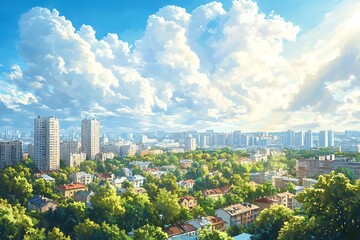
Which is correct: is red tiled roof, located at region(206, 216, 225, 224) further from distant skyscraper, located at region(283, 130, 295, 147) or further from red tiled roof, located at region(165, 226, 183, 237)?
distant skyscraper, located at region(283, 130, 295, 147)

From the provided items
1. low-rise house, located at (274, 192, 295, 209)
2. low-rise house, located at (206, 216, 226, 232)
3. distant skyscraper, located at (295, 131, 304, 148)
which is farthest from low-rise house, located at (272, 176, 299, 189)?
distant skyscraper, located at (295, 131, 304, 148)

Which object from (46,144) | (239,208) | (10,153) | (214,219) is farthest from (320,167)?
(10,153)

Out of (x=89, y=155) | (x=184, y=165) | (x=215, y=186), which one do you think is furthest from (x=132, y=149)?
(x=215, y=186)

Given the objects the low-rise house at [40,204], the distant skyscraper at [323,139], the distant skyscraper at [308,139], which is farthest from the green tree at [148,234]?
the distant skyscraper at [323,139]

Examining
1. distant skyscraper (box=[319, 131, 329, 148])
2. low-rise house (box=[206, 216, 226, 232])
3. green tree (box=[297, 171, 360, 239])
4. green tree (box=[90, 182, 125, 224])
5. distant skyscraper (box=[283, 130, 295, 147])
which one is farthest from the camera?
distant skyscraper (box=[283, 130, 295, 147])

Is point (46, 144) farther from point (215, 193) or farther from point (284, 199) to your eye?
point (284, 199)

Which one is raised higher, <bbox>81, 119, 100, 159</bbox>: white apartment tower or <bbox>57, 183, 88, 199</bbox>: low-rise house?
<bbox>81, 119, 100, 159</bbox>: white apartment tower

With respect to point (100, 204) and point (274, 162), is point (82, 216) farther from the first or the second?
point (274, 162)

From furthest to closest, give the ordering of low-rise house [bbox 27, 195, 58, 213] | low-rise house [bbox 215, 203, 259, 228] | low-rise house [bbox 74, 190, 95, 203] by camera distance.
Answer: low-rise house [bbox 74, 190, 95, 203] < low-rise house [bbox 27, 195, 58, 213] < low-rise house [bbox 215, 203, 259, 228]
